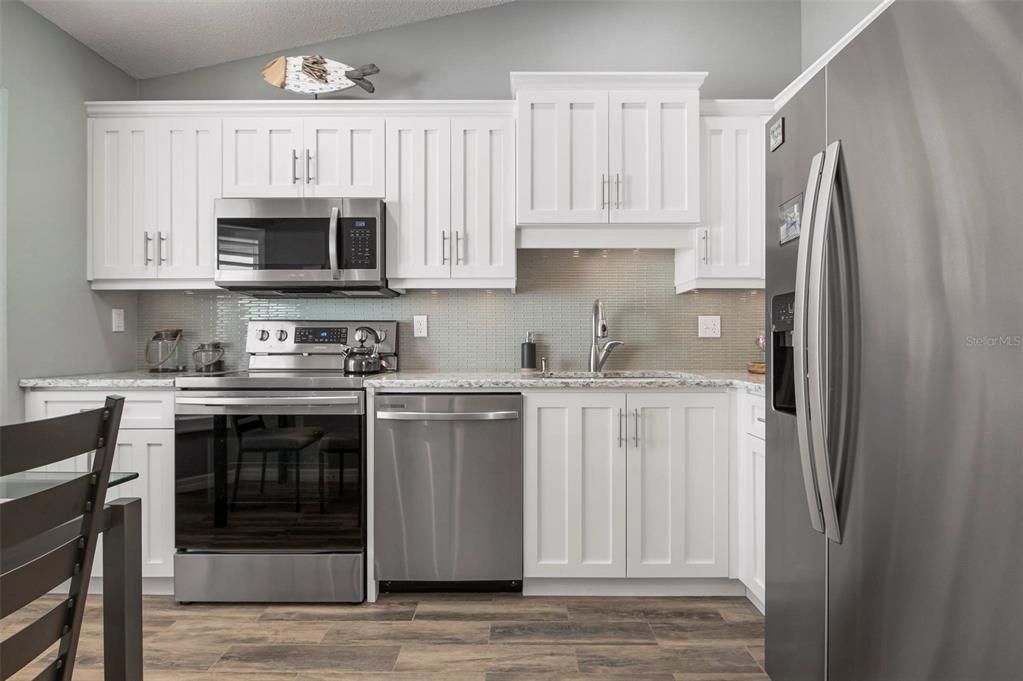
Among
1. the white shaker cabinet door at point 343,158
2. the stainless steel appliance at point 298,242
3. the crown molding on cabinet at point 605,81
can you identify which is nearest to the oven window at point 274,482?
Result: the stainless steel appliance at point 298,242

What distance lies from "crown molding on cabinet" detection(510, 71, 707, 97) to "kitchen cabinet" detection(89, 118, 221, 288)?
1.54m

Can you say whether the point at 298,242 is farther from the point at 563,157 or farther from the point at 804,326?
the point at 804,326

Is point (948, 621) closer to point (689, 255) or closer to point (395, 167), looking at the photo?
point (689, 255)

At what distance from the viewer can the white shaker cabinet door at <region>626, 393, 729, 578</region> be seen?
99.6 inches

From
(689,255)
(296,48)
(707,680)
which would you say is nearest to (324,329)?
(296,48)

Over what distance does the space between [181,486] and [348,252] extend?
124cm

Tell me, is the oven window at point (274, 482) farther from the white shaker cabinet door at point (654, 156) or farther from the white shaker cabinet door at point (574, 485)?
the white shaker cabinet door at point (654, 156)

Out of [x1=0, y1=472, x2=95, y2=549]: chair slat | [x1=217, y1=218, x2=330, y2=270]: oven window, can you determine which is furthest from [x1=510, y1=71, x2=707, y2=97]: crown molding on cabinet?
[x1=0, y1=472, x2=95, y2=549]: chair slat

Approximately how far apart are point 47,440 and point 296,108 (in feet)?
7.66

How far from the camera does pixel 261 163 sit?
9.43 ft

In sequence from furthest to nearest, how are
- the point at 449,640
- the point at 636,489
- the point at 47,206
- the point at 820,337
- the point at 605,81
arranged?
the point at 605,81 → the point at 47,206 → the point at 636,489 → the point at 449,640 → the point at 820,337

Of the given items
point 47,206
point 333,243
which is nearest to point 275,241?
point 333,243

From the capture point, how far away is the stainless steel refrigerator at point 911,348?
86cm

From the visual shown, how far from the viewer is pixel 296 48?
3250 millimetres
